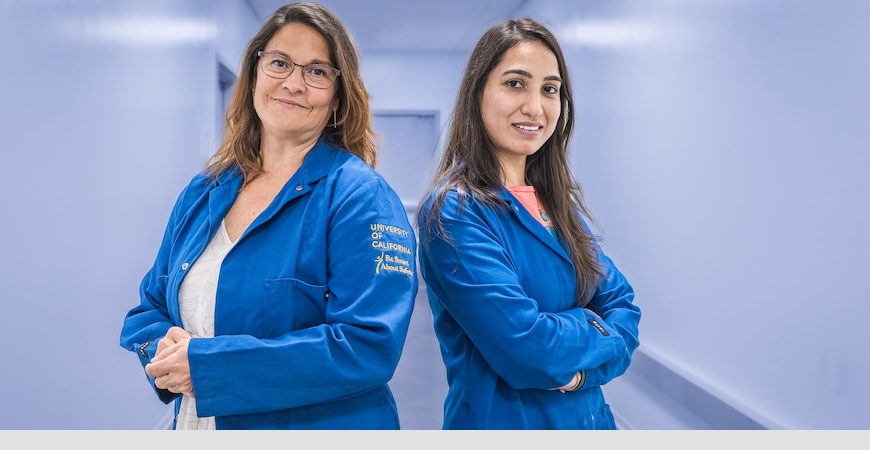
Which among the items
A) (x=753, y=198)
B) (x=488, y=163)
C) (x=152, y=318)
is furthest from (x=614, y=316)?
(x=753, y=198)

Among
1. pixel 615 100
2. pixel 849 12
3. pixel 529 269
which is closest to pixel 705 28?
pixel 849 12

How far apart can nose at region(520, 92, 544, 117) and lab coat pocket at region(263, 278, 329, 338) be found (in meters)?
0.53

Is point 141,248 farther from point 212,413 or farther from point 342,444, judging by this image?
point 342,444

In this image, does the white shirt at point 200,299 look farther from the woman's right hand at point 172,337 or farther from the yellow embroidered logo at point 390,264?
the yellow embroidered logo at point 390,264

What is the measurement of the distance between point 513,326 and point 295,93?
0.56 m

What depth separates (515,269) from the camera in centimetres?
121

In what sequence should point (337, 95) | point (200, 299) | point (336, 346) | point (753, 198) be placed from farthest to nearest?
point (753, 198)
point (337, 95)
point (200, 299)
point (336, 346)

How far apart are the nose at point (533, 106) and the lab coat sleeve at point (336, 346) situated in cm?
40

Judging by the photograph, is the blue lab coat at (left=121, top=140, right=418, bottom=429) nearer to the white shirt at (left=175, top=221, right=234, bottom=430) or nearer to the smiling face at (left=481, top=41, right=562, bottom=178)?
the white shirt at (left=175, top=221, right=234, bottom=430)

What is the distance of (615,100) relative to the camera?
3430mm

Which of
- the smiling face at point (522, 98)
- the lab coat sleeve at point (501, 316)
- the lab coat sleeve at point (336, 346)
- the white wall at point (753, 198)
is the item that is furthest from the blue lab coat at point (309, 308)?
the white wall at point (753, 198)

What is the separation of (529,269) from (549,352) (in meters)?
0.18

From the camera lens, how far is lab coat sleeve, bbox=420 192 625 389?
1.12 m

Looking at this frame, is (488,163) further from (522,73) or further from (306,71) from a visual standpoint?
(306,71)
